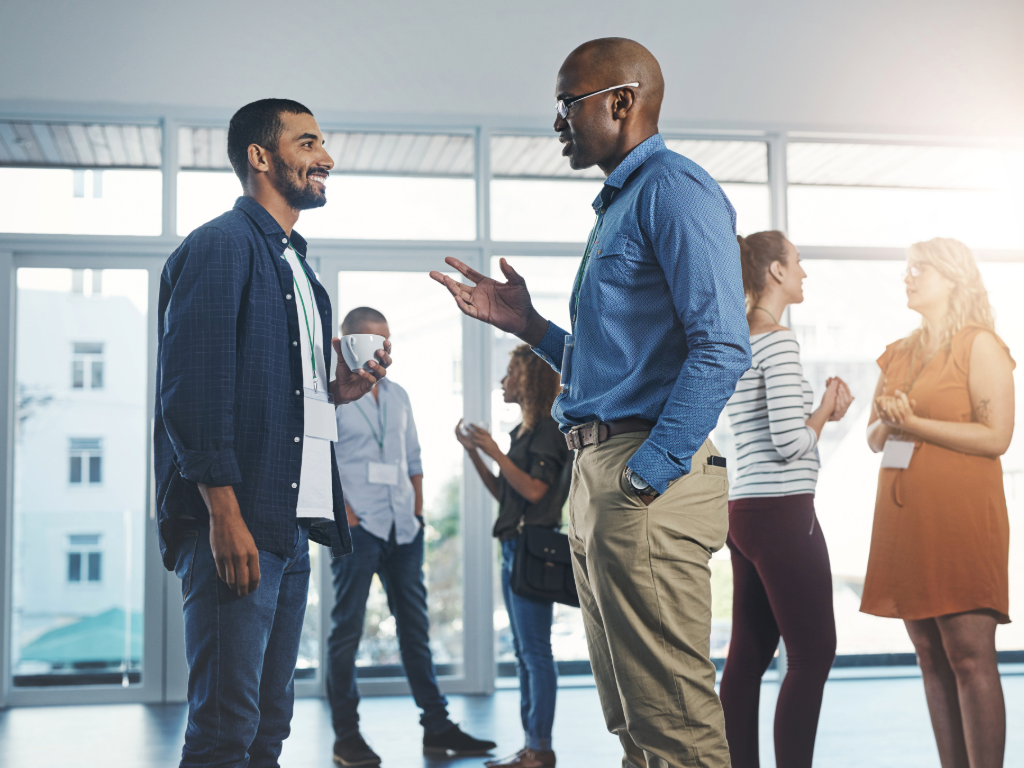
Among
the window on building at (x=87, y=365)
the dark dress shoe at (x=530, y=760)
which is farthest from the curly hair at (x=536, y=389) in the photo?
the window on building at (x=87, y=365)

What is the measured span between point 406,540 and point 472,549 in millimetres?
1078

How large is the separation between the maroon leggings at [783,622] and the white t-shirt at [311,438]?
42.4 inches

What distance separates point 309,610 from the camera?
4.39 meters

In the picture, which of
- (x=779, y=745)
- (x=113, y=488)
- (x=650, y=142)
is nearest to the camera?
(x=650, y=142)

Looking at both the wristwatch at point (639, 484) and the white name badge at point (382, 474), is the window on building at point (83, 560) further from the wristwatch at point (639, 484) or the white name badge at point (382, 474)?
the wristwatch at point (639, 484)

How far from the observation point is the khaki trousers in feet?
4.38

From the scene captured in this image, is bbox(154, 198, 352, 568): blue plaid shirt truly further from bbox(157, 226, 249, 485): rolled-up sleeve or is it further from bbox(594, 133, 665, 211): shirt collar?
bbox(594, 133, 665, 211): shirt collar

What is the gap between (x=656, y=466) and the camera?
51.6 inches

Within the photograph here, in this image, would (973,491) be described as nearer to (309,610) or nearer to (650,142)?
(650,142)

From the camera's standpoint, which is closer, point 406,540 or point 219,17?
point 406,540

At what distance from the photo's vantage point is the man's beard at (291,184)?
1795 mm

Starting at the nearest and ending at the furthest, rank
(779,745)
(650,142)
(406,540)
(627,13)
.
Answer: (650,142), (779,745), (406,540), (627,13)

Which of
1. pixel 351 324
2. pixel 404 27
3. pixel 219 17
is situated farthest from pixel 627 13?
pixel 351 324

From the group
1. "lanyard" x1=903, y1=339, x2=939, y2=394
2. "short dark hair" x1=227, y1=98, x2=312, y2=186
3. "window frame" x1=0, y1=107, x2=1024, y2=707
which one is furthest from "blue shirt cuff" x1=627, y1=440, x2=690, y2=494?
"window frame" x1=0, y1=107, x2=1024, y2=707
